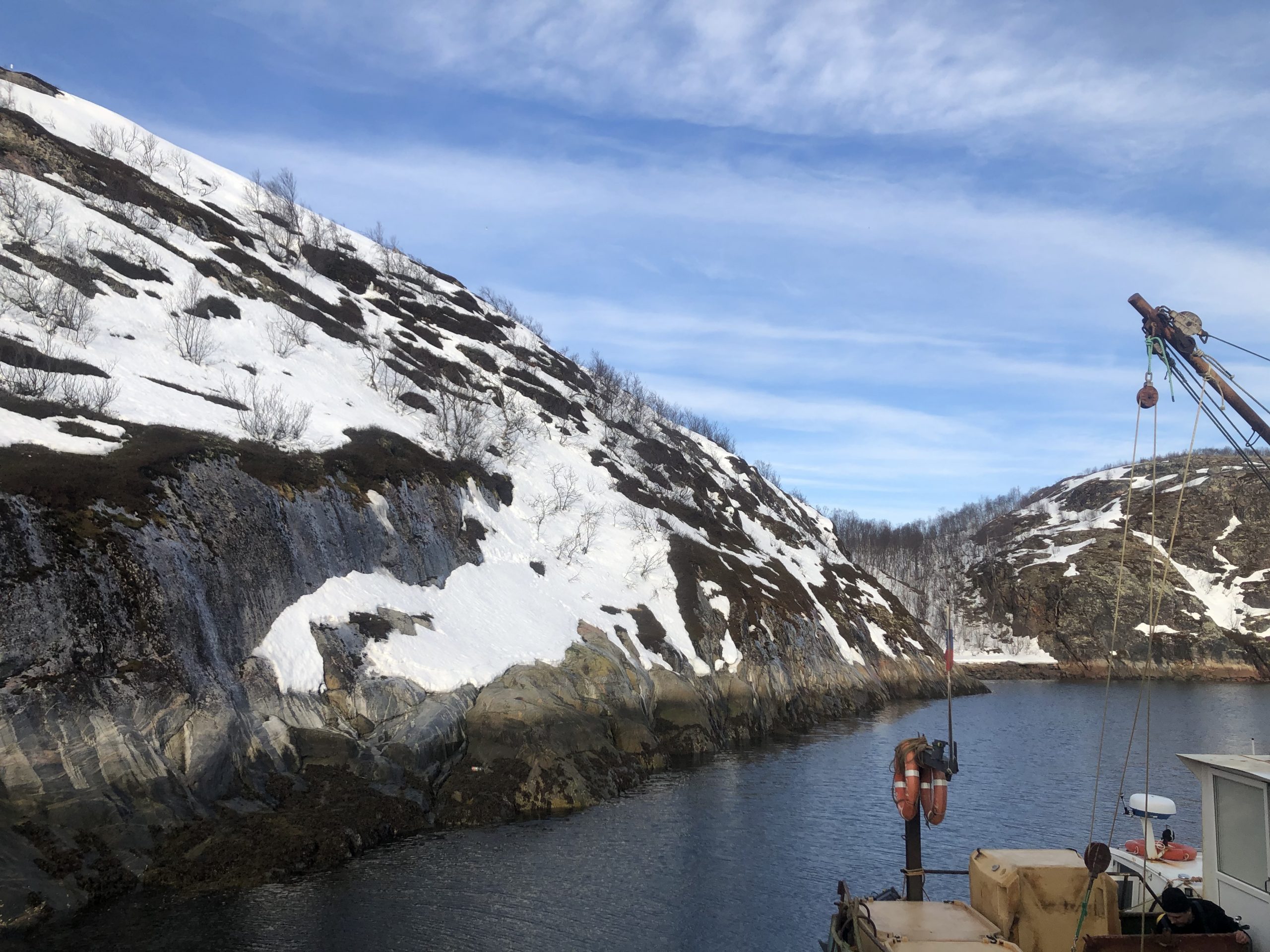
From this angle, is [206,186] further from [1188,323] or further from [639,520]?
[1188,323]

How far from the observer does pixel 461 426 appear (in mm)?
61938

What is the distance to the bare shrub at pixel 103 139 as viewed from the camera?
7881cm

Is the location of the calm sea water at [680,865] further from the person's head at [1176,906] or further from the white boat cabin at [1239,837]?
the white boat cabin at [1239,837]

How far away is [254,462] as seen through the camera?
37.7 metres

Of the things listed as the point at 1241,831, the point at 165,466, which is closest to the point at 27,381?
the point at 165,466

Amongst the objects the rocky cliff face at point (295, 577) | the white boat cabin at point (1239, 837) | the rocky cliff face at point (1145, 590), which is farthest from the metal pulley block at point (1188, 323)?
the rocky cliff face at point (1145, 590)

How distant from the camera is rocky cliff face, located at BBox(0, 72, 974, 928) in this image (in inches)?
981

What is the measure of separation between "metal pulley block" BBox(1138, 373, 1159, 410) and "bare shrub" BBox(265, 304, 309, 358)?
54738 millimetres

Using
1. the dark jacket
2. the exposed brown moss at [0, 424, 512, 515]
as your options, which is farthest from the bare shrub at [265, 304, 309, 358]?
the dark jacket

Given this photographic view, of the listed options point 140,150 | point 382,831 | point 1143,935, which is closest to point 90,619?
point 382,831

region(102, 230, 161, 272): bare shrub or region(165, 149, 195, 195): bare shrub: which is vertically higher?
region(165, 149, 195, 195): bare shrub

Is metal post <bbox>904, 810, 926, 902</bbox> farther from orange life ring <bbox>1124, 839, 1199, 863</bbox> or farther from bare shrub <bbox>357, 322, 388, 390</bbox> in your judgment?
bare shrub <bbox>357, 322, 388, 390</bbox>

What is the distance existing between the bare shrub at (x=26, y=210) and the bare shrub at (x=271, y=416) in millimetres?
17561

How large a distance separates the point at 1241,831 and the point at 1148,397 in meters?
10.1
